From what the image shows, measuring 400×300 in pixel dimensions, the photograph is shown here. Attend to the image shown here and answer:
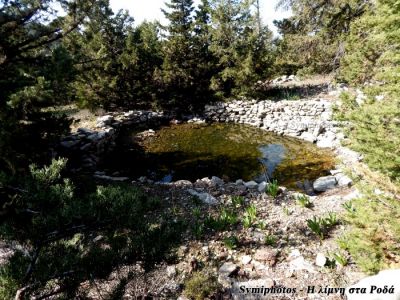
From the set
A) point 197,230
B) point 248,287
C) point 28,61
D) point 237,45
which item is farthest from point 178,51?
point 248,287

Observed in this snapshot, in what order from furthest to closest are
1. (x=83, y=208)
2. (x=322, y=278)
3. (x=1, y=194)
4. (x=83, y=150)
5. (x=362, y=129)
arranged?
(x=83, y=150)
(x=322, y=278)
(x=362, y=129)
(x=1, y=194)
(x=83, y=208)

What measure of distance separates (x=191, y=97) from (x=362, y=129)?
48.1ft

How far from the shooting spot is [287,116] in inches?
545

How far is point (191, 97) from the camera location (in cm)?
1759

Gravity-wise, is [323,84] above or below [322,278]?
above

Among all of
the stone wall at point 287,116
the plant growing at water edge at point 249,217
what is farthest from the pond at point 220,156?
the plant growing at water edge at point 249,217

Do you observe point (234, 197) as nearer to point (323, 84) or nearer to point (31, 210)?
point (31, 210)

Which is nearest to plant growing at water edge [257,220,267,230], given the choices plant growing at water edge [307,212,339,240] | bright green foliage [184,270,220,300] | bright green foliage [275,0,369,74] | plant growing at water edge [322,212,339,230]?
plant growing at water edge [307,212,339,240]

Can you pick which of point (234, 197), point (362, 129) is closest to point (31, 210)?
point (362, 129)

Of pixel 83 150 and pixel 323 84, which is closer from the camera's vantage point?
pixel 83 150

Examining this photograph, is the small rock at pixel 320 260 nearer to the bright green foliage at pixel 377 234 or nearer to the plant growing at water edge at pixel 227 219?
the bright green foliage at pixel 377 234

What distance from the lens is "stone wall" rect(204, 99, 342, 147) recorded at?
12039 millimetres

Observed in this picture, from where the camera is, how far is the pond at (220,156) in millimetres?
9383

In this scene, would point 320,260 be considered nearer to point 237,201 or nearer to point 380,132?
point 380,132
